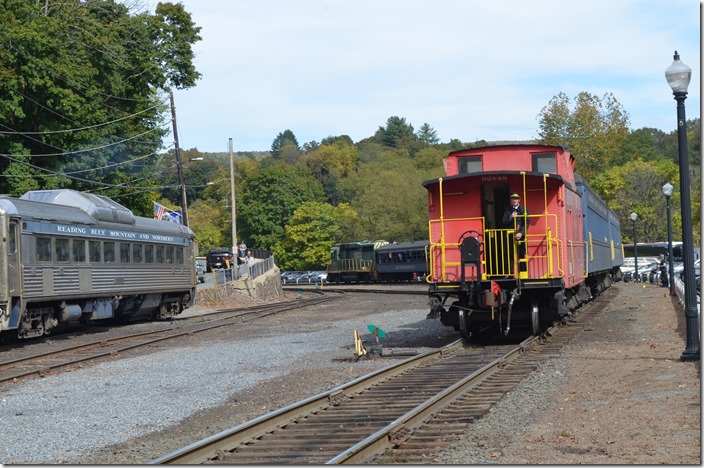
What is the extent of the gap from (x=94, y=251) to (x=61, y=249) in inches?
76.0

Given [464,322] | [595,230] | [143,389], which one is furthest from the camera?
[595,230]

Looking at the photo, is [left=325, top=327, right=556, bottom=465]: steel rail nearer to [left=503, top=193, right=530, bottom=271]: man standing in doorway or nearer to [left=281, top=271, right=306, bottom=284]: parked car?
[left=503, top=193, right=530, bottom=271]: man standing in doorway

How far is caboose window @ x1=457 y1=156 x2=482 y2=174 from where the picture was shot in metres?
18.7

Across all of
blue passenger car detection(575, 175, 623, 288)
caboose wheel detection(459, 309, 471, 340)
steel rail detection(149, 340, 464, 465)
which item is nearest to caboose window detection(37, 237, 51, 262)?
caboose wheel detection(459, 309, 471, 340)

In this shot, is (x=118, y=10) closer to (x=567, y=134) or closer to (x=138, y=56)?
(x=138, y=56)

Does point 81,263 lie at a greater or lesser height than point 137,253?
lesser

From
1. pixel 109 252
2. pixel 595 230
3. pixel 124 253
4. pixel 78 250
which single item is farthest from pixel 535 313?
pixel 124 253

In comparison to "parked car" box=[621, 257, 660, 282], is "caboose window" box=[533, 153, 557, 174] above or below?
above

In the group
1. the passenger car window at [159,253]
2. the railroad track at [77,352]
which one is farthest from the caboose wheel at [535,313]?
the passenger car window at [159,253]

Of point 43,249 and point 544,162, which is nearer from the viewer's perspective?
point 544,162

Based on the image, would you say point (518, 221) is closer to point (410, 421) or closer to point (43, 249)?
point (410, 421)

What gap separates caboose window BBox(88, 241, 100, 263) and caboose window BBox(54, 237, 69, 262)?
1.33 meters

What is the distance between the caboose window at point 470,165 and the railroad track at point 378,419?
4.91 metres

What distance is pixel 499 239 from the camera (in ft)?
59.0
